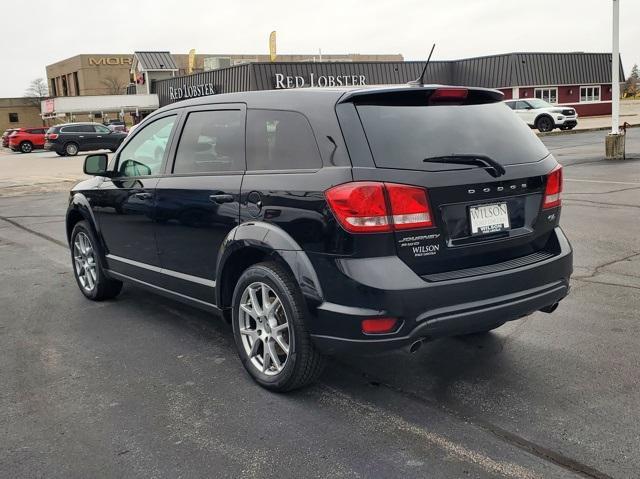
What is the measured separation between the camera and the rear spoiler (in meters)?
3.58

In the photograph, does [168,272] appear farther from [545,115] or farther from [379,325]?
[545,115]

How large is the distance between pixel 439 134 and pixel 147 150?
2.48 m

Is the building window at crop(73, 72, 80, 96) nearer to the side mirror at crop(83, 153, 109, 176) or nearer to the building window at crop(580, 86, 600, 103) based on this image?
the building window at crop(580, 86, 600, 103)

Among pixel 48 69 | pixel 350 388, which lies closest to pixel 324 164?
pixel 350 388

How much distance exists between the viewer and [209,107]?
14.8 ft

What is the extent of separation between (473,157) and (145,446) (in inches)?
88.2

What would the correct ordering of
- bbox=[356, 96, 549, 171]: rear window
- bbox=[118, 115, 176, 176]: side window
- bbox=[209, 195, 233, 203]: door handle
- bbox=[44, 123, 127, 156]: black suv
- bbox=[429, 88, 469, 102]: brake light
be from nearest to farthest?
bbox=[356, 96, 549, 171]: rear window → bbox=[429, 88, 469, 102]: brake light → bbox=[209, 195, 233, 203]: door handle → bbox=[118, 115, 176, 176]: side window → bbox=[44, 123, 127, 156]: black suv

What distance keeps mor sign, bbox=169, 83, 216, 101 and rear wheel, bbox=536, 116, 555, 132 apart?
896 inches

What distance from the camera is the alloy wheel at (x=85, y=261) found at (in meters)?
5.93

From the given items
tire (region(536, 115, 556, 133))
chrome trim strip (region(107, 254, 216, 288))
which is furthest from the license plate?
tire (region(536, 115, 556, 133))

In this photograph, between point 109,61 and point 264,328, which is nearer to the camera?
point 264,328

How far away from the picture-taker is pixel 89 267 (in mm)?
5961

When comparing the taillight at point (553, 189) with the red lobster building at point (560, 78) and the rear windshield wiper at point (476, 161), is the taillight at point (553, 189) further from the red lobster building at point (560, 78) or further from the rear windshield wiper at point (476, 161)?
the red lobster building at point (560, 78)

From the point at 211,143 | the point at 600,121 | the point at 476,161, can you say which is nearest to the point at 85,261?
the point at 211,143
